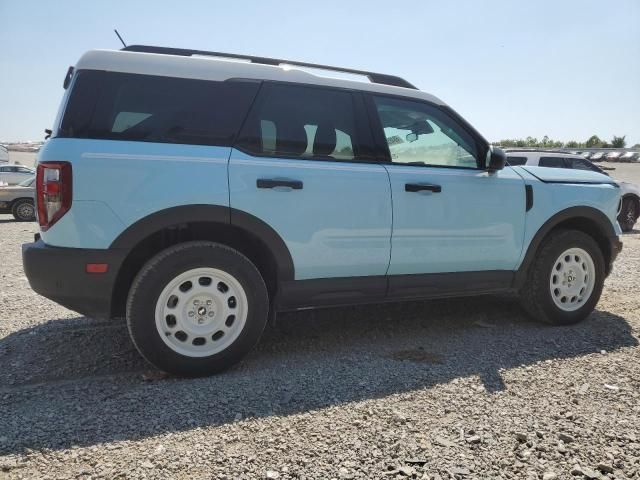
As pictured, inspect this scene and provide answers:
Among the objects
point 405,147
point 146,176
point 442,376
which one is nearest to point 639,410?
point 442,376

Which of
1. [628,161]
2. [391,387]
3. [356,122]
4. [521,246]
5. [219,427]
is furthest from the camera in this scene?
[628,161]

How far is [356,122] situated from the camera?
3451 millimetres

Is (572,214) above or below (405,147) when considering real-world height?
below

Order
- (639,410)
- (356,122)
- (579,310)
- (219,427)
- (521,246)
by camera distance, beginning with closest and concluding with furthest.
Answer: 1. (219,427)
2. (639,410)
3. (356,122)
4. (521,246)
5. (579,310)

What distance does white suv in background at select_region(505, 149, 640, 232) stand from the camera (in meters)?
9.97

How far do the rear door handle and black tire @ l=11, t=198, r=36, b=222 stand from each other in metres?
13.7

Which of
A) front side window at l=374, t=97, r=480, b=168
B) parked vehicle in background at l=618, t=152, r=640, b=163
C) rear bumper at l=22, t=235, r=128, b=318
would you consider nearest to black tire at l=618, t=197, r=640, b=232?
front side window at l=374, t=97, r=480, b=168

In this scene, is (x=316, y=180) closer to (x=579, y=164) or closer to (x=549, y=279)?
(x=549, y=279)

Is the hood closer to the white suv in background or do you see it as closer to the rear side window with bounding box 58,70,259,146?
the rear side window with bounding box 58,70,259,146

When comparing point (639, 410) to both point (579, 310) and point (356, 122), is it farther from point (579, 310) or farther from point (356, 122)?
point (356, 122)

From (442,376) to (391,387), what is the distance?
1.33 ft

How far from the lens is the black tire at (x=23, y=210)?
45.7ft

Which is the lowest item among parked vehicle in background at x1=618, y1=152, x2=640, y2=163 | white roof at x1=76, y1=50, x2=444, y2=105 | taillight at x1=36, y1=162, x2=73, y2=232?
taillight at x1=36, y1=162, x2=73, y2=232

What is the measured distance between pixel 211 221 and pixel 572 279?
128 inches
